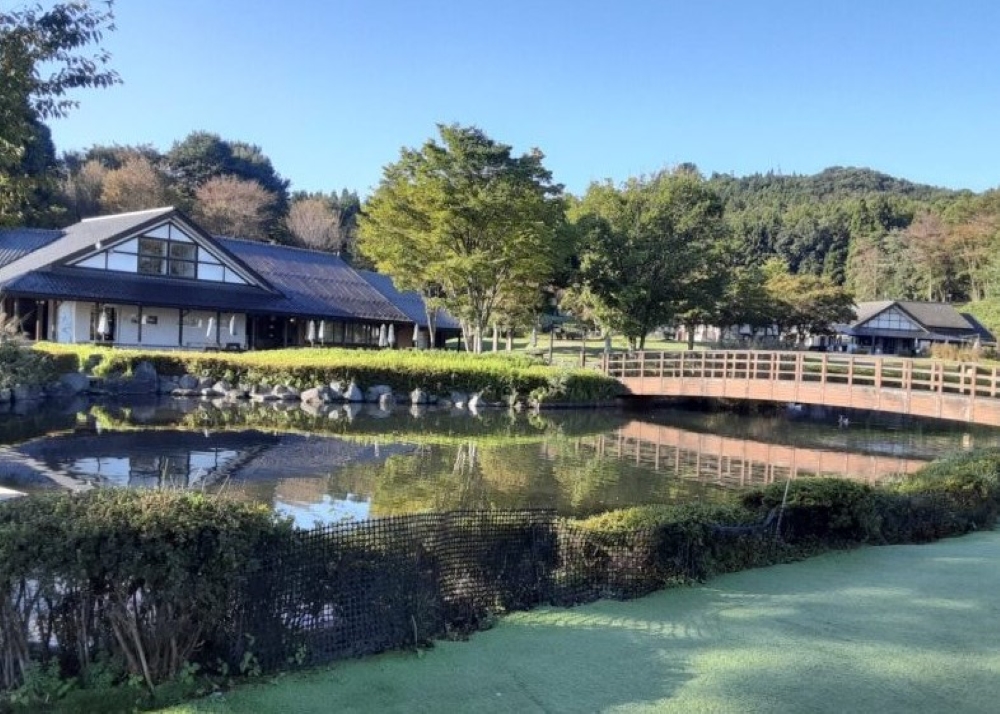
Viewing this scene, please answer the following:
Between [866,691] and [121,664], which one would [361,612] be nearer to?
[121,664]

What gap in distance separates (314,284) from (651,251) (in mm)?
16265

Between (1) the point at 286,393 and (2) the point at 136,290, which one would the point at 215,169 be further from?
(1) the point at 286,393

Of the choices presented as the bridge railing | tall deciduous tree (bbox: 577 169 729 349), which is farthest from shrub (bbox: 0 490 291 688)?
tall deciduous tree (bbox: 577 169 729 349)

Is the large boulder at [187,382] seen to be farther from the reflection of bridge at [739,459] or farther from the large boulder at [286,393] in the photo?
the reflection of bridge at [739,459]

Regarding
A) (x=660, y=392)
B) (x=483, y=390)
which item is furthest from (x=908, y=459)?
(x=483, y=390)

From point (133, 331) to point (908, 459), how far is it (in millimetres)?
27664

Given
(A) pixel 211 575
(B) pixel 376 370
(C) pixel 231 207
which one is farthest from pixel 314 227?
(A) pixel 211 575

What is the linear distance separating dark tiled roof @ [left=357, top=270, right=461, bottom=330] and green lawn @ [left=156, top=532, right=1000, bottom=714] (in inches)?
1387

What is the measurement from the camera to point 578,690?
3.95 m

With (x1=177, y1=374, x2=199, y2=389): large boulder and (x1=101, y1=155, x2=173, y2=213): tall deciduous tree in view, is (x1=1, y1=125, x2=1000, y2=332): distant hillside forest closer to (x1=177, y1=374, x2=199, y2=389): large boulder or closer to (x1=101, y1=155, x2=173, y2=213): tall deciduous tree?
(x1=101, y1=155, x2=173, y2=213): tall deciduous tree

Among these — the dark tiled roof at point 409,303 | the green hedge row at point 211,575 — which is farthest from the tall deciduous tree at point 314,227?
the green hedge row at point 211,575

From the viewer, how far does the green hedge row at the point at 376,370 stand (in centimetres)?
2442

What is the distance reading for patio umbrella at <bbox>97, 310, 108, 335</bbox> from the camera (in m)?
30.8

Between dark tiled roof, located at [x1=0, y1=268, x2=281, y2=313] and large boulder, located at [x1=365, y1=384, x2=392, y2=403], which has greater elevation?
dark tiled roof, located at [x1=0, y1=268, x2=281, y2=313]
